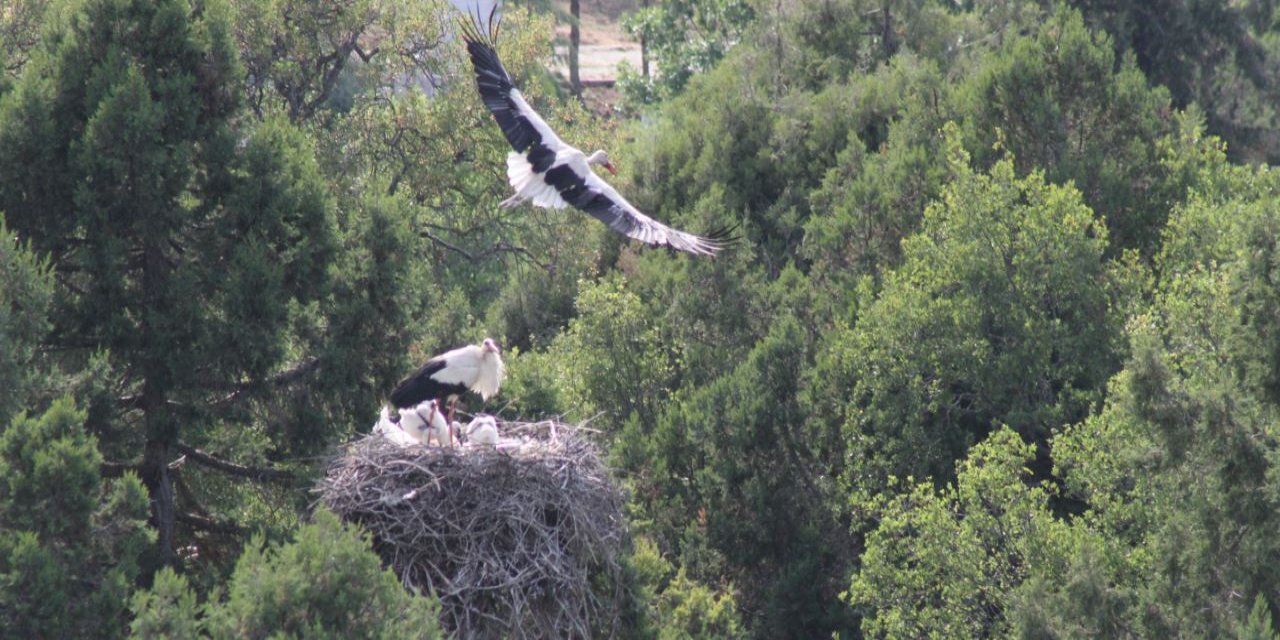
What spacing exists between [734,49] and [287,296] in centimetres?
1785

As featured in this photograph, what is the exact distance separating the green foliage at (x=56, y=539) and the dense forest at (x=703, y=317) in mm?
32

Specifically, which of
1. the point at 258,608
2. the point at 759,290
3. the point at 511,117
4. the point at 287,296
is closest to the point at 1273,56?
the point at 759,290

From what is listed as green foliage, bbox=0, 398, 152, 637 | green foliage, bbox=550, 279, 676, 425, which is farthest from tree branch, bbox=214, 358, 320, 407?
green foliage, bbox=550, 279, 676, 425

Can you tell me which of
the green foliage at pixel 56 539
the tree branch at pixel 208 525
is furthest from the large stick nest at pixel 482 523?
the green foliage at pixel 56 539

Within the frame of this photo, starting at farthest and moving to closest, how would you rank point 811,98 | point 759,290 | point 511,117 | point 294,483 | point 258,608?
point 811,98, point 759,290, point 511,117, point 294,483, point 258,608

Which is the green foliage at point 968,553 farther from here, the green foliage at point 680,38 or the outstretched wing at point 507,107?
the green foliage at point 680,38

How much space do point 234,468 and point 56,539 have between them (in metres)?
3.86

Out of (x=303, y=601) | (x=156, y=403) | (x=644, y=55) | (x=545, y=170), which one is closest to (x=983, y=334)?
(x=545, y=170)

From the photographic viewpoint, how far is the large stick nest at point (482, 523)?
53.7 feet

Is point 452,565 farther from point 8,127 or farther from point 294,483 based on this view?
point 8,127

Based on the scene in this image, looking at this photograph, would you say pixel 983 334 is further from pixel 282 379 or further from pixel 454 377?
pixel 282 379

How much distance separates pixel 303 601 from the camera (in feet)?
42.9

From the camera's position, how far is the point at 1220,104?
1487 inches

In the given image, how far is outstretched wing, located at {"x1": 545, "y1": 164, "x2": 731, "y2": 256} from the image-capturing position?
746 inches
